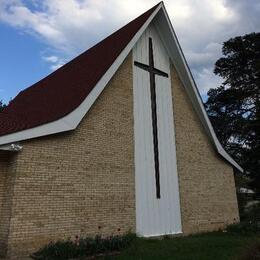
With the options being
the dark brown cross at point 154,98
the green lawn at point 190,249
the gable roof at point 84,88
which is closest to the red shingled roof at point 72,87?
the gable roof at point 84,88

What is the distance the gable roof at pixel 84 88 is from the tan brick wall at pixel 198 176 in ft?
1.50

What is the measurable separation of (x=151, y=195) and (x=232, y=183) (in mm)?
5712

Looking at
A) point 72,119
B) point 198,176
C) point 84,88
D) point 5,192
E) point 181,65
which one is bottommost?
point 5,192

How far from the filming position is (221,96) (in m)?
29.5

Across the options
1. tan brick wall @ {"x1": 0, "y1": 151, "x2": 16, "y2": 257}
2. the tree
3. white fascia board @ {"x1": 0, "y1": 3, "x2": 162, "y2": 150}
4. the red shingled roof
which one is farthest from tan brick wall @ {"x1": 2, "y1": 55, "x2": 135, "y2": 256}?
the tree

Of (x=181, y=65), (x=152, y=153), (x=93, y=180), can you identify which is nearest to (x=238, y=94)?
(x=181, y=65)

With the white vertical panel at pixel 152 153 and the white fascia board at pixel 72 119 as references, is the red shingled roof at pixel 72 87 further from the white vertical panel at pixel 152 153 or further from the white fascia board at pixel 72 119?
the white vertical panel at pixel 152 153

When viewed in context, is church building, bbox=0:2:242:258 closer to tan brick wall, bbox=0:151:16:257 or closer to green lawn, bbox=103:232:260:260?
tan brick wall, bbox=0:151:16:257

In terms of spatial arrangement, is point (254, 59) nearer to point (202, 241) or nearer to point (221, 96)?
point (221, 96)

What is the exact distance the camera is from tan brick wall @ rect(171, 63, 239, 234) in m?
13.7

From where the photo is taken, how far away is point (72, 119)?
9898 mm

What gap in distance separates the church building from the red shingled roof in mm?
60

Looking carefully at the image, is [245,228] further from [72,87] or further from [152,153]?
[72,87]

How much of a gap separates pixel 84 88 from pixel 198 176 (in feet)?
20.8
